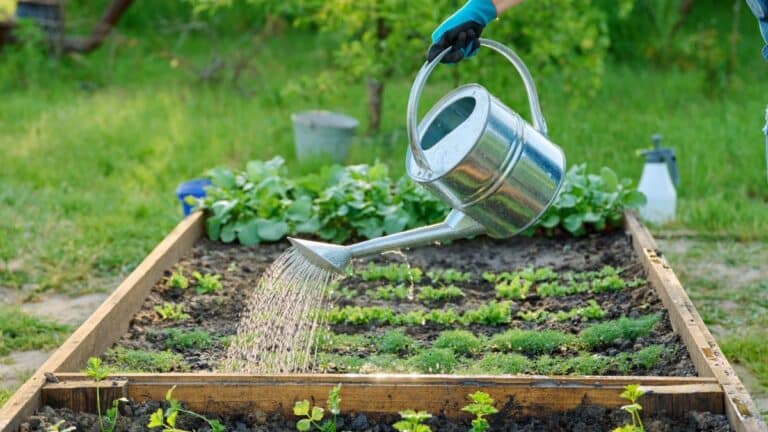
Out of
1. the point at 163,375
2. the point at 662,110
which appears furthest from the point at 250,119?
the point at 163,375

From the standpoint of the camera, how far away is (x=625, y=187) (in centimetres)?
482

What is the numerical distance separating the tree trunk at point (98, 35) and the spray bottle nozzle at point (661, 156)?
4628mm

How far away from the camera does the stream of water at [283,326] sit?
2994 mm

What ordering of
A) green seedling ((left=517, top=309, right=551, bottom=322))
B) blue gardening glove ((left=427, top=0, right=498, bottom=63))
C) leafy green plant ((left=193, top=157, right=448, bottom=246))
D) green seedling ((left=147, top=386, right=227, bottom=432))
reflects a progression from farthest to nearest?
leafy green plant ((left=193, top=157, right=448, bottom=246)) → green seedling ((left=517, top=309, right=551, bottom=322)) → blue gardening glove ((left=427, top=0, right=498, bottom=63)) → green seedling ((left=147, top=386, right=227, bottom=432))

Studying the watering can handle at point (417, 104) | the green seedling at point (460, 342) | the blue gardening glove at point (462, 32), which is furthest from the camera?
the green seedling at point (460, 342)

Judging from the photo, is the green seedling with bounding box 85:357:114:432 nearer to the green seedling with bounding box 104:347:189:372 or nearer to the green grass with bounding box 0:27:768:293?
the green seedling with bounding box 104:347:189:372

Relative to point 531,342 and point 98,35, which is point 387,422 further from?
point 98,35

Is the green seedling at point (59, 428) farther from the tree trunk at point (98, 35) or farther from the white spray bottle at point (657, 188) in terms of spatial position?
the tree trunk at point (98, 35)

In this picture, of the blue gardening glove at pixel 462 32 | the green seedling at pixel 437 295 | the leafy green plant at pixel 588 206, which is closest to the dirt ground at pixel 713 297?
the leafy green plant at pixel 588 206

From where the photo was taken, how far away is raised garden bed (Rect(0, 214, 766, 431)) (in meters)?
2.62

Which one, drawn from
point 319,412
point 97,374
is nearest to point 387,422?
point 319,412

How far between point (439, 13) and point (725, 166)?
1.70m

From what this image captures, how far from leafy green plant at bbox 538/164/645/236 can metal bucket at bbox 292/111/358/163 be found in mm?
1688

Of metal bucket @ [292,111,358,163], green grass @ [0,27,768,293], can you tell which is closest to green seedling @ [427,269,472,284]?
green grass @ [0,27,768,293]
